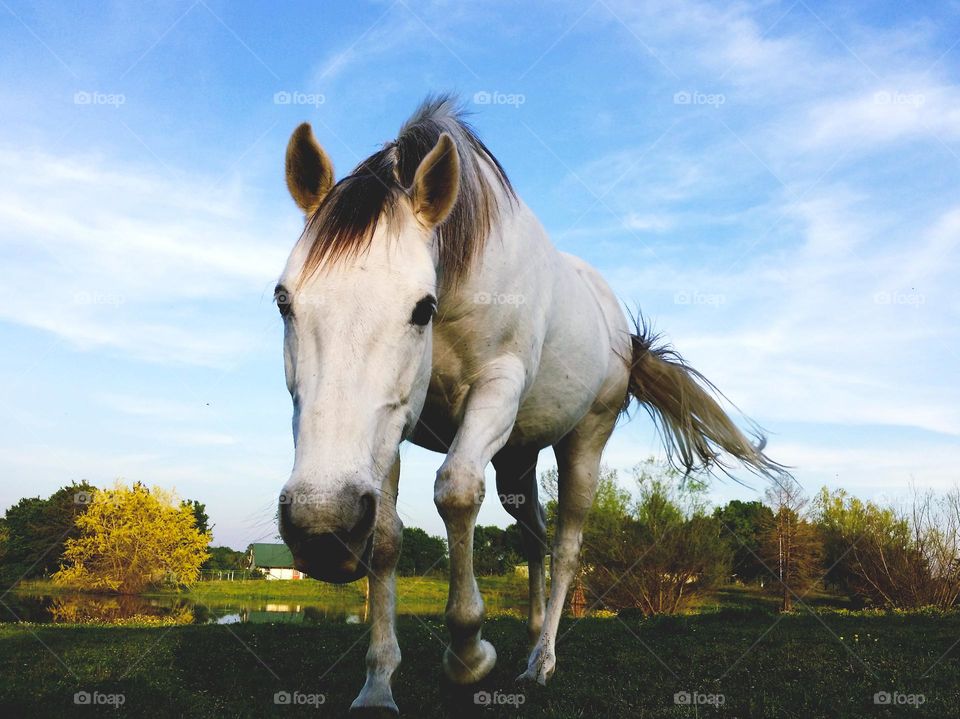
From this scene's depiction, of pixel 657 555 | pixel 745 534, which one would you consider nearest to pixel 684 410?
pixel 657 555

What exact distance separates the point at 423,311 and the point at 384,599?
158 cm

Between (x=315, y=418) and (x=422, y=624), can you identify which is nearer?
(x=315, y=418)

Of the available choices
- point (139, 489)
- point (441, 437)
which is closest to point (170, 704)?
point (441, 437)

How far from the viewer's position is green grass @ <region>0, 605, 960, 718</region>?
348cm

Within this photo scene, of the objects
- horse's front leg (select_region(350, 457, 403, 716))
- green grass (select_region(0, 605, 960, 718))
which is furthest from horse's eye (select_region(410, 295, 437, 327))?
green grass (select_region(0, 605, 960, 718))

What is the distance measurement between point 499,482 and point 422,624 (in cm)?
458

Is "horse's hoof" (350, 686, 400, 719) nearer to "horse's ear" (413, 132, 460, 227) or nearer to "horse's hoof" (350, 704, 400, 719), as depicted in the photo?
"horse's hoof" (350, 704, 400, 719)

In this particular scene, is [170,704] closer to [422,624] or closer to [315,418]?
[315,418]

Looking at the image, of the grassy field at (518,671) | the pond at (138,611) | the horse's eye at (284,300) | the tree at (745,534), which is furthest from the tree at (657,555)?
the horse's eye at (284,300)

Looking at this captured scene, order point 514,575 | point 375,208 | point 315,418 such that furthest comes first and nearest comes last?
point 514,575 < point 375,208 < point 315,418

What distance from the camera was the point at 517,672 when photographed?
4.68 metres

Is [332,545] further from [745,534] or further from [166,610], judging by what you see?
[745,534]

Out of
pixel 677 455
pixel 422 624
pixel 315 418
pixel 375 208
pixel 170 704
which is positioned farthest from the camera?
pixel 422 624

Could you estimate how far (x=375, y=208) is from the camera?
2840 millimetres
